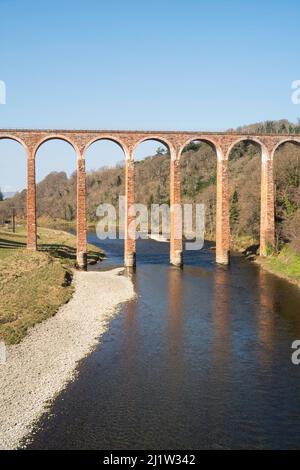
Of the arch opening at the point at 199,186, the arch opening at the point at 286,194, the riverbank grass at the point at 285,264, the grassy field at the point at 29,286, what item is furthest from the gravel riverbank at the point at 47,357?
the arch opening at the point at 199,186

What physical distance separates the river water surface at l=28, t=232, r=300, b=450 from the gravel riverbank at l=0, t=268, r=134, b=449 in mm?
631

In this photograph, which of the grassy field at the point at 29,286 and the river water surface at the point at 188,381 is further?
the grassy field at the point at 29,286

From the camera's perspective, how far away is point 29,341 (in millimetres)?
23469

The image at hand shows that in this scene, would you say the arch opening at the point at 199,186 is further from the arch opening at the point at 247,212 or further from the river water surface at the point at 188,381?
the river water surface at the point at 188,381

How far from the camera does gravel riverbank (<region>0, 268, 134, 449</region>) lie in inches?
631

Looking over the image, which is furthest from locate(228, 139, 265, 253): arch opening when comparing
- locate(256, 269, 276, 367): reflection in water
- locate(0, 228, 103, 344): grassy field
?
locate(0, 228, 103, 344): grassy field

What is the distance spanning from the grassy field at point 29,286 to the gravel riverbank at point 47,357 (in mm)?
790

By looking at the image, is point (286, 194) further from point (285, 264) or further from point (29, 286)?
point (29, 286)

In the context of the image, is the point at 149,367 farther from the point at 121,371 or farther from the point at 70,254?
the point at 70,254

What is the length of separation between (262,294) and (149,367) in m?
16.7

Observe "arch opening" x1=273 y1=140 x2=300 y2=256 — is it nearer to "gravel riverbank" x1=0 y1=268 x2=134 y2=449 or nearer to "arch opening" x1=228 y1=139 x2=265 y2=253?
"arch opening" x1=228 y1=139 x2=265 y2=253

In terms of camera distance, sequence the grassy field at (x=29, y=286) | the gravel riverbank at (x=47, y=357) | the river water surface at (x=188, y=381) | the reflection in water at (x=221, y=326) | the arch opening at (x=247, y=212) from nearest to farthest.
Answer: the river water surface at (x=188, y=381)
the gravel riverbank at (x=47, y=357)
the reflection in water at (x=221, y=326)
the grassy field at (x=29, y=286)
the arch opening at (x=247, y=212)

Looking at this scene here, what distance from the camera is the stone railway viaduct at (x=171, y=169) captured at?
45906 millimetres

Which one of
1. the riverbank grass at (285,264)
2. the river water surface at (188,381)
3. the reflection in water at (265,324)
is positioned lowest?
the river water surface at (188,381)
